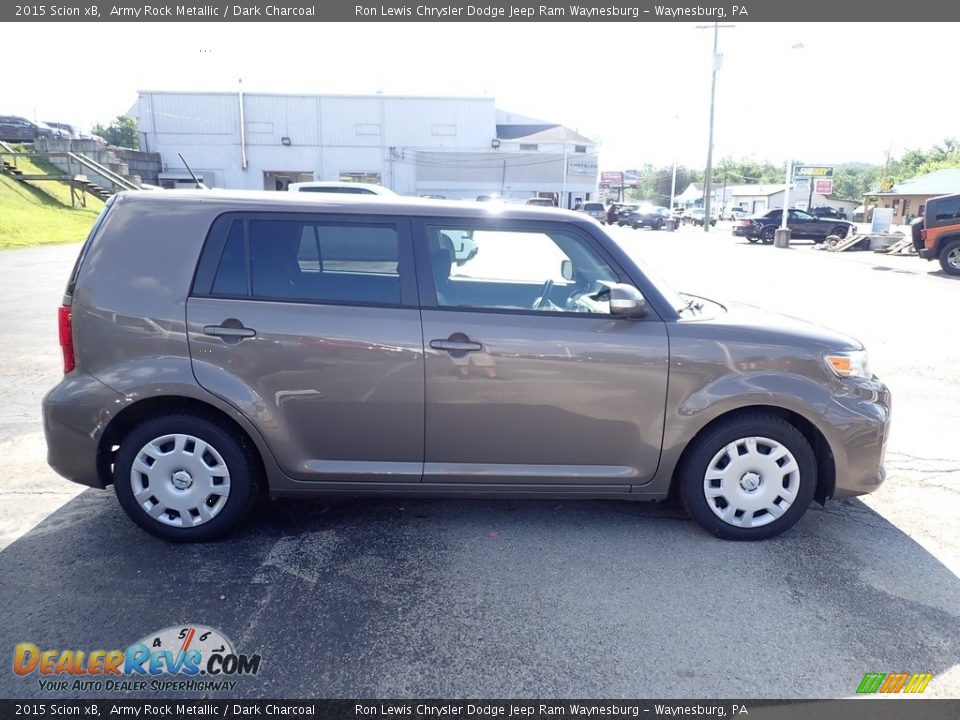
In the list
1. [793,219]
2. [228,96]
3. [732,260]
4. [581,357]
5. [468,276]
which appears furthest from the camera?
[228,96]

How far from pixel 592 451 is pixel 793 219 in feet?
115

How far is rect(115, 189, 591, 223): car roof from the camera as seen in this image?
3.69 m

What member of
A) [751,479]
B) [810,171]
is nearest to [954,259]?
[751,479]

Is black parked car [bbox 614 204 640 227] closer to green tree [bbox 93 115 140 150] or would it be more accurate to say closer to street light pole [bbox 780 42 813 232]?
street light pole [bbox 780 42 813 232]

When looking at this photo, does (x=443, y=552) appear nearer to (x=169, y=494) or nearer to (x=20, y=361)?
(x=169, y=494)

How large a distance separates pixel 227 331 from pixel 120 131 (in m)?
106

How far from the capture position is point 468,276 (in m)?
3.86

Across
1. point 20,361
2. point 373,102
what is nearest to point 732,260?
point 20,361

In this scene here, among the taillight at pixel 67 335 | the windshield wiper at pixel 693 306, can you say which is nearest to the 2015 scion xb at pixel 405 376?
the taillight at pixel 67 335

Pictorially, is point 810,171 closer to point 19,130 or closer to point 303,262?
point 19,130

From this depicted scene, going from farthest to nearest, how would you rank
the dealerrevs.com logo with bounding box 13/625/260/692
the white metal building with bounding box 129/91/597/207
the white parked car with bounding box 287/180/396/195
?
the white metal building with bounding box 129/91/597/207, the white parked car with bounding box 287/180/396/195, the dealerrevs.com logo with bounding box 13/625/260/692

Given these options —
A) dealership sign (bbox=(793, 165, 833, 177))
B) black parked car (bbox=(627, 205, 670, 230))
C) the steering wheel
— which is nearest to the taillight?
the steering wheel

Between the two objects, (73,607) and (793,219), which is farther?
(793,219)

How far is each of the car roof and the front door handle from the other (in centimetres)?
71
